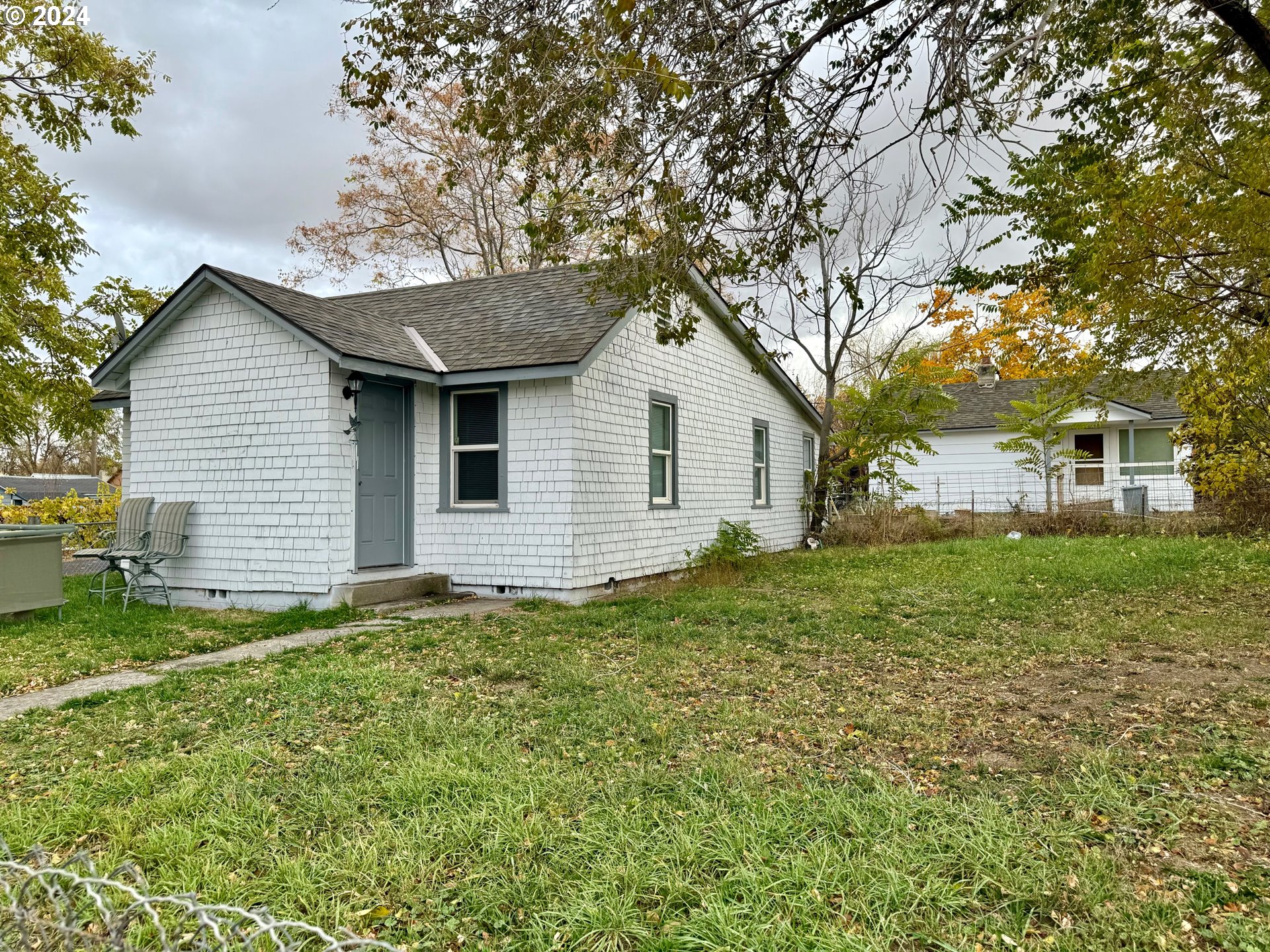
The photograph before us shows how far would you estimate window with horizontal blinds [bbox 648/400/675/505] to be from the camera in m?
11.4

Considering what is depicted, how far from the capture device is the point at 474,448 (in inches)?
392

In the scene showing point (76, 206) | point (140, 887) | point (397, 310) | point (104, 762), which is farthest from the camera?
point (76, 206)

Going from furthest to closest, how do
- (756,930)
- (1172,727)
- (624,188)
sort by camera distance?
(624,188) → (1172,727) → (756,930)

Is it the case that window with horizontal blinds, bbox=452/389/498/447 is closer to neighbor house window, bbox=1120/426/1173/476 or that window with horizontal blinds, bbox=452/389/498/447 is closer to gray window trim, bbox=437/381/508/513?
gray window trim, bbox=437/381/508/513

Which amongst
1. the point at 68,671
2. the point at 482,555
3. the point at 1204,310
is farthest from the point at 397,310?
the point at 1204,310

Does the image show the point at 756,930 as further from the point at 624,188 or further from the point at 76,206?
the point at 76,206

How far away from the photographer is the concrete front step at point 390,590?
884cm

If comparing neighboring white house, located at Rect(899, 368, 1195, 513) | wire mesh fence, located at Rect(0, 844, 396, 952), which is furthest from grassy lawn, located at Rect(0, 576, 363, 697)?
neighboring white house, located at Rect(899, 368, 1195, 513)

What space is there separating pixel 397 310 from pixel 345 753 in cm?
921

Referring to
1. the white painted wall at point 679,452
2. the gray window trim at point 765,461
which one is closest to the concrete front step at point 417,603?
the white painted wall at point 679,452

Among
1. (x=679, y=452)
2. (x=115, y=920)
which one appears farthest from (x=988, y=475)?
(x=115, y=920)

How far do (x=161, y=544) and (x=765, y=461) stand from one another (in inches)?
409

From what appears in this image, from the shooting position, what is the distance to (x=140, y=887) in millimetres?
2773

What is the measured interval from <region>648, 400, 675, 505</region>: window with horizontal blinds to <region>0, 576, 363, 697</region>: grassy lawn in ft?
15.4
